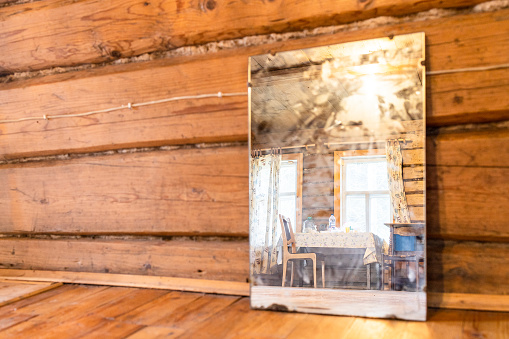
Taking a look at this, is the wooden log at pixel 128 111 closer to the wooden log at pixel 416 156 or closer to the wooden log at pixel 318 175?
the wooden log at pixel 318 175

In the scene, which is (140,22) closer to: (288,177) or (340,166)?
(288,177)

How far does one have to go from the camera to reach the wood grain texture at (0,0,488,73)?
1574 millimetres

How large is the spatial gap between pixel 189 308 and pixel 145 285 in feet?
1.26

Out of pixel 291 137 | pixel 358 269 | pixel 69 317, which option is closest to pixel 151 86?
pixel 291 137

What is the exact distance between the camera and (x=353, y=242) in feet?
4.84

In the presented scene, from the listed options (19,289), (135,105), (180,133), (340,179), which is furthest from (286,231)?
(19,289)

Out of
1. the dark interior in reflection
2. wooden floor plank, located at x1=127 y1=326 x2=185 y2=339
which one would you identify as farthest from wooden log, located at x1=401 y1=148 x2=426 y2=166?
wooden floor plank, located at x1=127 y1=326 x2=185 y2=339

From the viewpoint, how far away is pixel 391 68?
1482 millimetres

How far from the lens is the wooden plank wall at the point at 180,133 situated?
1.43 m

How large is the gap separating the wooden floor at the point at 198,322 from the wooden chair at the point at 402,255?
15 centimetres

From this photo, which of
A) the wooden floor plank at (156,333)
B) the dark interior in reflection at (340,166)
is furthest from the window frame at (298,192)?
the wooden floor plank at (156,333)

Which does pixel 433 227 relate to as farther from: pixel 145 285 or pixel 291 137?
pixel 145 285

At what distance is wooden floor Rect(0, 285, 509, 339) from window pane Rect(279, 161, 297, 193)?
457 millimetres

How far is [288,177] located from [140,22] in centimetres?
99
